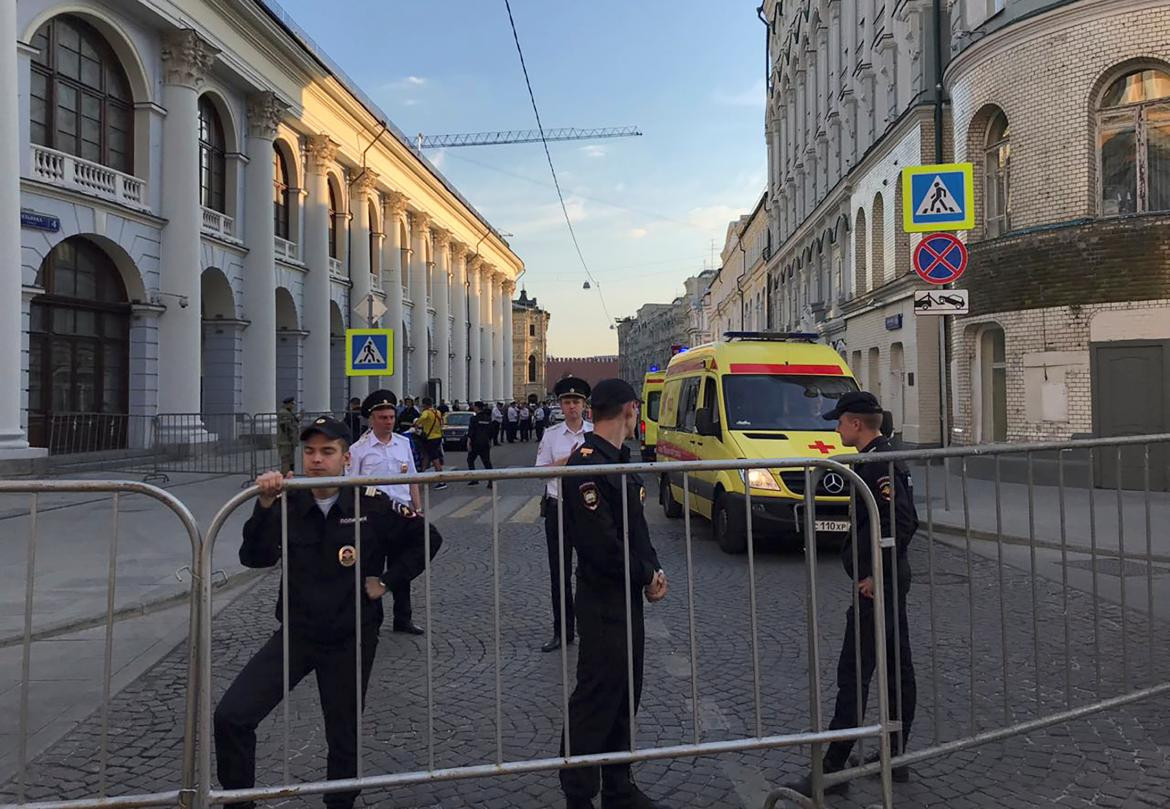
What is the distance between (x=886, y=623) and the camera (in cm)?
384

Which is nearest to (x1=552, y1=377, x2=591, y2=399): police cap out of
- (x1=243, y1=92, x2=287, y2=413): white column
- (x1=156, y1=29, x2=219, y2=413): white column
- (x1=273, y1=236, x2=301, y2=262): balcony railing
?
(x1=156, y1=29, x2=219, y2=413): white column

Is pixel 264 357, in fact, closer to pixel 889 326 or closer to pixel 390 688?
pixel 889 326

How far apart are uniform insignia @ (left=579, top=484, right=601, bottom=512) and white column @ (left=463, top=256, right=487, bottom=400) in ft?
194

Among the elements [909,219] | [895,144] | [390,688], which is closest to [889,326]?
[895,144]

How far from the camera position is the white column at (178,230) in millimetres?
21594

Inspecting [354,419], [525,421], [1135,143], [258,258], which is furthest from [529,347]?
[1135,143]

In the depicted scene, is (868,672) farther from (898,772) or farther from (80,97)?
(80,97)

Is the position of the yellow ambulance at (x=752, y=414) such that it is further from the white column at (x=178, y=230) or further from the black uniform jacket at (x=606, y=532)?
the white column at (x=178, y=230)

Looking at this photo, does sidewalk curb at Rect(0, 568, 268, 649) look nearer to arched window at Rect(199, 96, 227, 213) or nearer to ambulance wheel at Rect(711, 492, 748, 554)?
ambulance wheel at Rect(711, 492, 748, 554)

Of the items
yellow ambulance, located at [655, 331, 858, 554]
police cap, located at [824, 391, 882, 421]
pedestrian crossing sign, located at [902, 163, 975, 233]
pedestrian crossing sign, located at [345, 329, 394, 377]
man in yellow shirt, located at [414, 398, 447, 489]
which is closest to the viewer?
police cap, located at [824, 391, 882, 421]

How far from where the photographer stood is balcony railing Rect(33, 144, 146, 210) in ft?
57.9

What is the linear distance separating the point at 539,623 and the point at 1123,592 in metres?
3.84

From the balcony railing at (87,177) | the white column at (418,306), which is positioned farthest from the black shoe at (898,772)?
the white column at (418,306)

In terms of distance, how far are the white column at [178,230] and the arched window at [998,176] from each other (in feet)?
62.1
